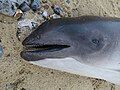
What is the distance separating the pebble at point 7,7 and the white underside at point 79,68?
A: 41cm

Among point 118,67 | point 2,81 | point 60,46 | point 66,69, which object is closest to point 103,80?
point 118,67

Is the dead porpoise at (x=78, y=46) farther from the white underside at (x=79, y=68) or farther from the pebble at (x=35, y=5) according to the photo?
the pebble at (x=35, y=5)

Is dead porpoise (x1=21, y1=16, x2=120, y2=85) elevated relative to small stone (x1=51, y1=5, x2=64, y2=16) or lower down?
lower down

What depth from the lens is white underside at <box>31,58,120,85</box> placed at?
8.33 ft

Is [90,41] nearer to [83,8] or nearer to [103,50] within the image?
[103,50]

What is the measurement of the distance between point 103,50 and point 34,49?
1.83 ft

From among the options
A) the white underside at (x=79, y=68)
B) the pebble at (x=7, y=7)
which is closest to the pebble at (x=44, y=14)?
the pebble at (x=7, y=7)

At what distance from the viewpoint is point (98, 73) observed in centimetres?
277

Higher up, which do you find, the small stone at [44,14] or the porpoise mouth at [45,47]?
the small stone at [44,14]

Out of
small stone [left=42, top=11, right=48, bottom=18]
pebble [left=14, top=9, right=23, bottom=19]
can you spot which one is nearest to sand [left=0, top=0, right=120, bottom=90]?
pebble [left=14, top=9, right=23, bottom=19]

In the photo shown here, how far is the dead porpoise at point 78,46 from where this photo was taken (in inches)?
97.1

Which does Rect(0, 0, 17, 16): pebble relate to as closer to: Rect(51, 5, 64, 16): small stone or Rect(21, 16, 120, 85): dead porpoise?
Rect(21, 16, 120, 85): dead porpoise

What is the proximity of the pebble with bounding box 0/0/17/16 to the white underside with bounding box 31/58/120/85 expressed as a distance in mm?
413

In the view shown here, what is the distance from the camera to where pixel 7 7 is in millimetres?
2547
